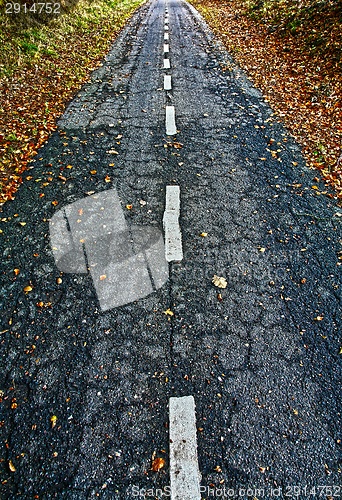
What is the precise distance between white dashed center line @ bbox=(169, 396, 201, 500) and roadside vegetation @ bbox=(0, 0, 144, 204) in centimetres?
340

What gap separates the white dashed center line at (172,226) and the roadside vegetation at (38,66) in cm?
206

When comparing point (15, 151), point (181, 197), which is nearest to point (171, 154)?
point (181, 197)

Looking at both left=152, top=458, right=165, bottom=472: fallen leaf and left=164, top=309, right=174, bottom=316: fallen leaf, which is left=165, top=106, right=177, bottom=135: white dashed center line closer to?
left=164, top=309, right=174, bottom=316: fallen leaf

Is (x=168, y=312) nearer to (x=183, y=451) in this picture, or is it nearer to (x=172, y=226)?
(x=183, y=451)

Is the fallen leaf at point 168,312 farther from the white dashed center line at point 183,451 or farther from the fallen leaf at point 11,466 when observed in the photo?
the fallen leaf at point 11,466

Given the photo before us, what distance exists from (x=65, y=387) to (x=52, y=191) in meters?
2.77

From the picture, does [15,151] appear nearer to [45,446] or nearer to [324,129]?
[45,446]

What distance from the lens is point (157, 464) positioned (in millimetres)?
2107

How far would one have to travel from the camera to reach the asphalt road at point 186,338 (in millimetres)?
2107

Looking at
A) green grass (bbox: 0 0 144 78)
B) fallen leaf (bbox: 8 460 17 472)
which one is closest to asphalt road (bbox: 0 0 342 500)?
fallen leaf (bbox: 8 460 17 472)

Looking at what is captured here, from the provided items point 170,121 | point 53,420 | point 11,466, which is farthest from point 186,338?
point 170,121

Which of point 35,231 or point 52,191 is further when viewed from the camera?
point 52,191

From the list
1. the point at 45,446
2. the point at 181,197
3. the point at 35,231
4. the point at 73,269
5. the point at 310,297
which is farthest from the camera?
the point at 181,197

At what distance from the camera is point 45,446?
217 centimetres
